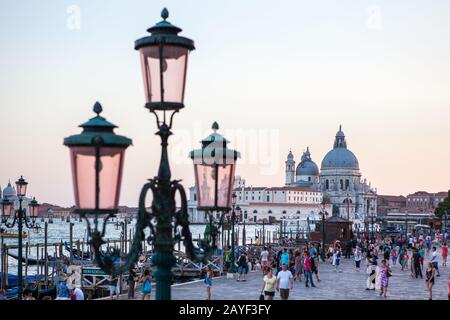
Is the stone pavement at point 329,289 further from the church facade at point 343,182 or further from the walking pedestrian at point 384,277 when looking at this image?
the church facade at point 343,182

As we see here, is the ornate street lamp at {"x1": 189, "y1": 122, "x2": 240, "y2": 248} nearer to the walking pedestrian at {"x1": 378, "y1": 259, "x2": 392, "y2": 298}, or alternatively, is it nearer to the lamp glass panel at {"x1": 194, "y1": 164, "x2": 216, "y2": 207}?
the lamp glass panel at {"x1": 194, "y1": 164, "x2": 216, "y2": 207}

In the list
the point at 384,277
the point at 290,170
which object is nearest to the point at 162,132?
the point at 384,277

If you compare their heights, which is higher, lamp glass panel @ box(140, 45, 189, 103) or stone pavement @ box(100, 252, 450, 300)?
lamp glass panel @ box(140, 45, 189, 103)

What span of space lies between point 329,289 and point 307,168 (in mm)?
131904

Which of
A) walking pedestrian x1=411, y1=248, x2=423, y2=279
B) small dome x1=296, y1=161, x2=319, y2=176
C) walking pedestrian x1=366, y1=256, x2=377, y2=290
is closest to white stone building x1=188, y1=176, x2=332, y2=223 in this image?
small dome x1=296, y1=161, x2=319, y2=176

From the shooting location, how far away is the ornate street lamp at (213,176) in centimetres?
517

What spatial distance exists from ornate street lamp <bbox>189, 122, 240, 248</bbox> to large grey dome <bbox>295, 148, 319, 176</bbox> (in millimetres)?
142123

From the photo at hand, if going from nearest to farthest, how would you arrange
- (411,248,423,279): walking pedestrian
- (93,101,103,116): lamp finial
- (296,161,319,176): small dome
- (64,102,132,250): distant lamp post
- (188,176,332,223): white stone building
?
(64,102,132,250): distant lamp post, (93,101,103,116): lamp finial, (411,248,423,279): walking pedestrian, (188,176,332,223): white stone building, (296,161,319,176): small dome

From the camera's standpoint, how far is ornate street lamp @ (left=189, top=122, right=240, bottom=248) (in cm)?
517

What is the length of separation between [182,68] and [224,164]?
2.95 feet

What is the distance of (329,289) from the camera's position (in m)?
16.3

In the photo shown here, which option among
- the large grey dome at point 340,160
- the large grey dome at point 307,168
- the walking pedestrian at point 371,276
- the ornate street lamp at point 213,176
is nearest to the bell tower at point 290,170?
the large grey dome at point 307,168

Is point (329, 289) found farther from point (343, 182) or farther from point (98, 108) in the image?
point (343, 182)
